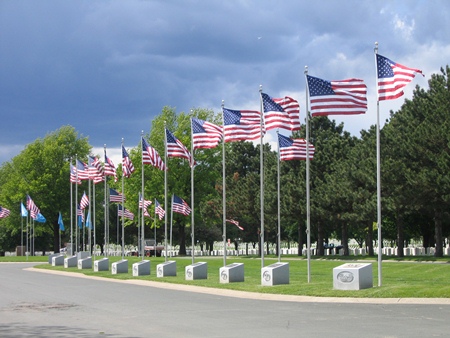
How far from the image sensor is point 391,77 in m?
24.8

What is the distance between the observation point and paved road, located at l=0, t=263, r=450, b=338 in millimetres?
14828

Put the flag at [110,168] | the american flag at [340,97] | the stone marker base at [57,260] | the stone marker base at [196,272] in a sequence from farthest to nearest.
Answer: the stone marker base at [57,260] < the flag at [110,168] < the stone marker base at [196,272] < the american flag at [340,97]

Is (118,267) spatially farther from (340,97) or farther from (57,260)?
(340,97)

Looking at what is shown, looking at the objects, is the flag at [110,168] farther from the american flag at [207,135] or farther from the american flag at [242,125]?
the american flag at [242,125]

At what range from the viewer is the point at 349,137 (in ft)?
236

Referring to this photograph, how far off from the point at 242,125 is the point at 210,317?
15.5m

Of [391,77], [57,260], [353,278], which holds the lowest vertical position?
[57,260]

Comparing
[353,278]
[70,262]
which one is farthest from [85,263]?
[353,278]

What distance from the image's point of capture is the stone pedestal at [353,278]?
2419 centimetres

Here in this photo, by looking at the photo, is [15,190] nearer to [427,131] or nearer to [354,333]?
[427,131]

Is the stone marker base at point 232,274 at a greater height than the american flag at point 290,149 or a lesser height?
lesser

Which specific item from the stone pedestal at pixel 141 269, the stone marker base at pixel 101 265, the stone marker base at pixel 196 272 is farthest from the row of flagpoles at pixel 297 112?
the stone marker base at pixel 101 265

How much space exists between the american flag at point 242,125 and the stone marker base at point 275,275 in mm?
6303

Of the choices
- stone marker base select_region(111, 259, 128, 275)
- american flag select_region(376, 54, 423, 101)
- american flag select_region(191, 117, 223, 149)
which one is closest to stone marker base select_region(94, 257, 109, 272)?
stone marker base select_region(111, 259, 128, 275)
